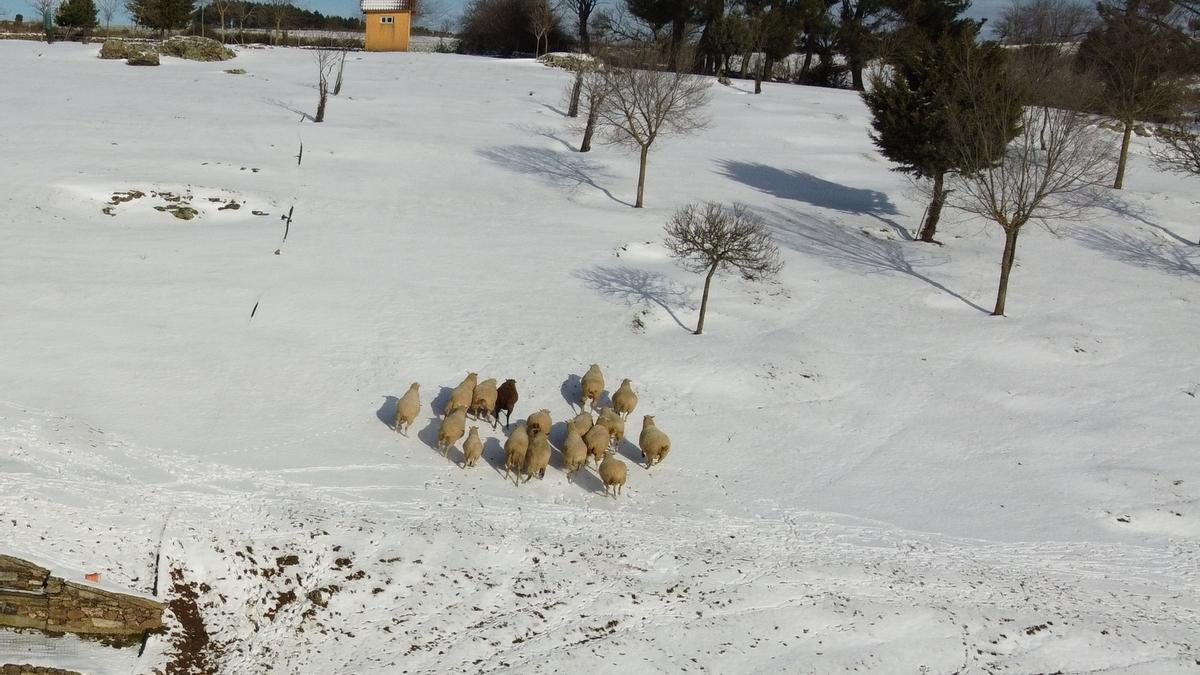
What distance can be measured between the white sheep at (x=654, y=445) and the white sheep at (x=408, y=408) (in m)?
4.68

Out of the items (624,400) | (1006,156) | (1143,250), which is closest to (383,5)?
(1006,156)

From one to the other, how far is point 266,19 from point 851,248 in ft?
235

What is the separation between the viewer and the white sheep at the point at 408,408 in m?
17.2

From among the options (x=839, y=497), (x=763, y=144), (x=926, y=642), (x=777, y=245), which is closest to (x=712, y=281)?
(x=777, y=245)

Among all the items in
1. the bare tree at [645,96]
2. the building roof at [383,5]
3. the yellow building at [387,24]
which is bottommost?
the bare tree at [645,96]

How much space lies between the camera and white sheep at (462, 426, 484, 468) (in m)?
16.3

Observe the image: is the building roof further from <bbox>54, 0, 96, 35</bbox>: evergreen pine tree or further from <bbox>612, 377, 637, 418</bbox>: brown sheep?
<bbox>612, 377, 637, 418</bbox>: brown sheep

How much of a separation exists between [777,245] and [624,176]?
9.06m

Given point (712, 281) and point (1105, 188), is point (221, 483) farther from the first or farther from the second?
point (1105, 188)

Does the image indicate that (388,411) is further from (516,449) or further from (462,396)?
(516,449)

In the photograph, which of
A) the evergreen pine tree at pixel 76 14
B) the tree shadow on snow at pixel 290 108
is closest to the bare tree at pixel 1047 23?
the tree shadow on snow at pixel 290 108

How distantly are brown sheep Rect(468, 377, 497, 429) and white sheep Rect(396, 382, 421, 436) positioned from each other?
1.19m

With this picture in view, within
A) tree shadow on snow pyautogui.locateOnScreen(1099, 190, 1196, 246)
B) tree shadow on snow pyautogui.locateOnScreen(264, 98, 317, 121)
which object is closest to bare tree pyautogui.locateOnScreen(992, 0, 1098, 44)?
tree shadow on snow pyautogui.locateOnScreen(1099, 190, 1196, 246)

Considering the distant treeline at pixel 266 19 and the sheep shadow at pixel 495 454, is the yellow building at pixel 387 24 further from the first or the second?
the sheep shadow at pixel 495 454
